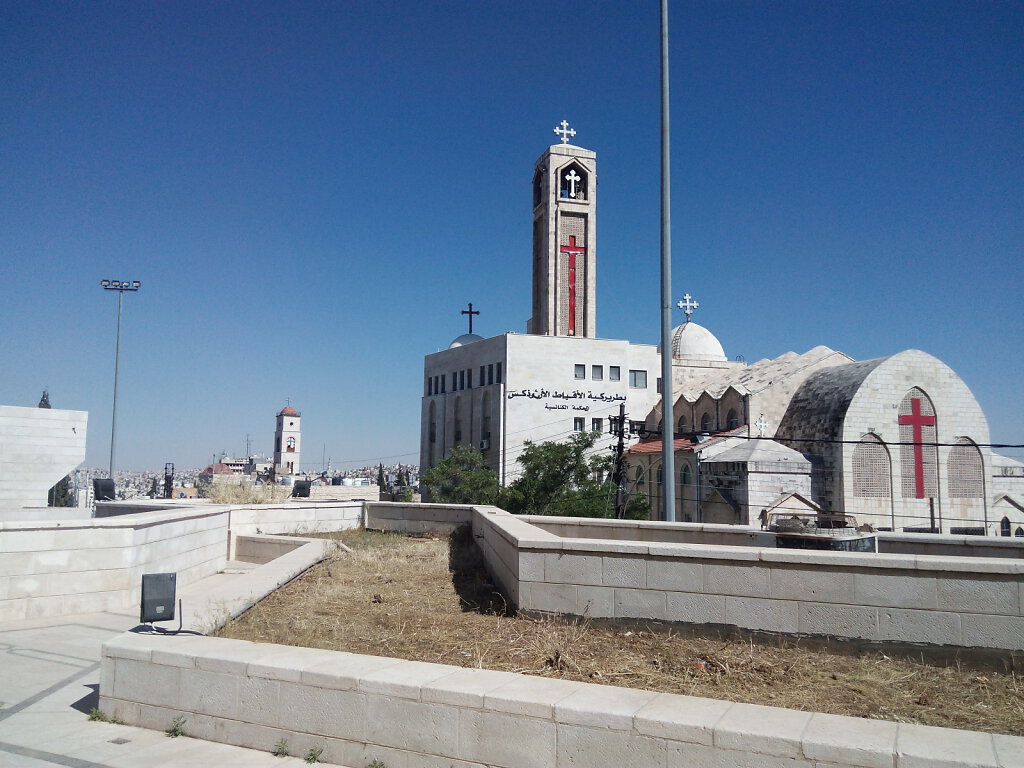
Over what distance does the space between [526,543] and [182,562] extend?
7.75 meters

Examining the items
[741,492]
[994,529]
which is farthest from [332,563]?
[994,529]

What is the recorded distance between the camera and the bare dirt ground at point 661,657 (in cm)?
498

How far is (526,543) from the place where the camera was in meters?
7.29

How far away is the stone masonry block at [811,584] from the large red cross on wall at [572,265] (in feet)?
168

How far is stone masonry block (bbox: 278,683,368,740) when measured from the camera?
4629mm

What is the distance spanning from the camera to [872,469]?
35.6 m

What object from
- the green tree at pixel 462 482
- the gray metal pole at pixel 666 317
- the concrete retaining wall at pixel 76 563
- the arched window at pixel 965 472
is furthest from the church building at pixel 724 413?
the concrete retaining wall at pixel 76 563

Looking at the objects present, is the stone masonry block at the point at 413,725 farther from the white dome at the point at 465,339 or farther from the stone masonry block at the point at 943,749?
the white dome at the point at 465,339

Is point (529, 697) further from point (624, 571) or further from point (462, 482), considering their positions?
point (462, 482)

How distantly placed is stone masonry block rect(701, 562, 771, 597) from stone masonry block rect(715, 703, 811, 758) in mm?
2476

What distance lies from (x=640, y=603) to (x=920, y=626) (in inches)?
87.3

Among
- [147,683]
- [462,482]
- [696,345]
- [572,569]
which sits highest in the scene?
[696,345]

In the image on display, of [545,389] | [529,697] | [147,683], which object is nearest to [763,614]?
[529,697]

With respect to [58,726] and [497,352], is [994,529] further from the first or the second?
[58,726]
